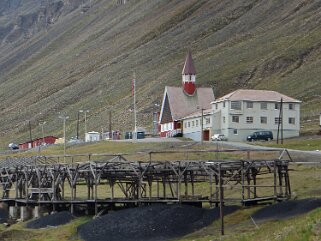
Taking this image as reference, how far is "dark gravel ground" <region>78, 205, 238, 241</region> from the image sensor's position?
50.8m

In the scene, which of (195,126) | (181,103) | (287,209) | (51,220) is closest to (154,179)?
(51,220)

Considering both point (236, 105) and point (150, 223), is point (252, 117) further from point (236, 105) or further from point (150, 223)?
point (150, 223)

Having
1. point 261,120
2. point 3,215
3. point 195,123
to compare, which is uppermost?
point 261,120

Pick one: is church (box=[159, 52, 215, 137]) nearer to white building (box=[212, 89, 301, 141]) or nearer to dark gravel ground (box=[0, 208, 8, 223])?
→ white building (box=[212, 89, 301, 141])

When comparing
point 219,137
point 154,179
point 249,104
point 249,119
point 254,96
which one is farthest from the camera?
point 254,96

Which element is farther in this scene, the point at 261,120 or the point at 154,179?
the point at 261,120

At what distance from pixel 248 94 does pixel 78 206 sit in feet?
178

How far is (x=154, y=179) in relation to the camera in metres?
68.7

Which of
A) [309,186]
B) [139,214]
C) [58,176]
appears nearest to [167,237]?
[139,214]

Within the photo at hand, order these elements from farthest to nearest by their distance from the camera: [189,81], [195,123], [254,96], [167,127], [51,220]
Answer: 1. [189,81]
2. [167,127]
3. [195,123]
4. [254,96]
5. [51,220]

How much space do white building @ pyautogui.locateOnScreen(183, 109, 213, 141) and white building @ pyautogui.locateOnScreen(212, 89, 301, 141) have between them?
1.95 m

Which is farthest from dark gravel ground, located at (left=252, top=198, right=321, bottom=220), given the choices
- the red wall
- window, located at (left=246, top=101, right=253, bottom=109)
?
the red wall

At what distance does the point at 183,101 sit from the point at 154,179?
6791 centimetres

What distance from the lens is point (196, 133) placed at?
119688 mm
